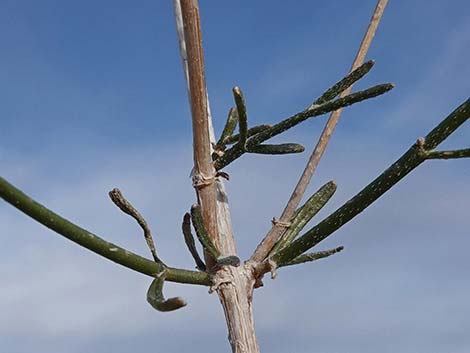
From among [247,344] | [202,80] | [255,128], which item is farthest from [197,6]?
[247,344]

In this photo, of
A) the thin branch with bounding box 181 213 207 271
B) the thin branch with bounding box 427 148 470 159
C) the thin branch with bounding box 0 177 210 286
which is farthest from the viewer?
the thin branch with bounding box 181 213 207 271

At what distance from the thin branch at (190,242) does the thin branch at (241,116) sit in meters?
0.10

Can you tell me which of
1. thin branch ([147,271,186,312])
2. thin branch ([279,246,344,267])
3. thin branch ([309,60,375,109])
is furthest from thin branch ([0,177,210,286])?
thin branch ([309,60,375,109])

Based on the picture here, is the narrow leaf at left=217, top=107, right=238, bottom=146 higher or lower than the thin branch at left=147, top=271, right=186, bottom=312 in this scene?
higher

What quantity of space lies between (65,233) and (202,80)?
0.21 metres

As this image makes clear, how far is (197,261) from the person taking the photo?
751 mm

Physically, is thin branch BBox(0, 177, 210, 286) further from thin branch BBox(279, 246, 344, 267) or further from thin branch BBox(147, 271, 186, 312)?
thin branch BBox(279, 246, 344, 267)

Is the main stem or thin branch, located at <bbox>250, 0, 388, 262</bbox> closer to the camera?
the main stem

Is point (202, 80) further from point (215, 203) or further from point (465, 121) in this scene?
point (465, 121)

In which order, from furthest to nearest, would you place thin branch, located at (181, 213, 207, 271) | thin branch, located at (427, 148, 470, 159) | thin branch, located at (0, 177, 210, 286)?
thin branch, located at (181, 213, 207, 271)
thin branch, located at (427, 148, 470, 159)
thin branch, located at (0, 177, 210, 286)

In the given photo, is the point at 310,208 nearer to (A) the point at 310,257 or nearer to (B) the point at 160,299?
(A) the point at 310,257

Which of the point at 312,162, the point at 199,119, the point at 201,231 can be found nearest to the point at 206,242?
the point at 201,231

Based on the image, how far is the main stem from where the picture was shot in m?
0.67

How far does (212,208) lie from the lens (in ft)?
2.42
